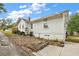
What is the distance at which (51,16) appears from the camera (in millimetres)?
3641

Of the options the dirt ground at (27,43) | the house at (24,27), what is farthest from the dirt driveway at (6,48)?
the house at (24,27)

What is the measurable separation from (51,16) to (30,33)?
27cm

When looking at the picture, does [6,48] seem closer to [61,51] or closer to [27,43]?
[27,43]

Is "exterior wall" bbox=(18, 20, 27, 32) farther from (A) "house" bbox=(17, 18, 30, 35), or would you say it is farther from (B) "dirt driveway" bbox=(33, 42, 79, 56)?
(B) "dirt driveway" bbox=(33, 42, 79, 56)

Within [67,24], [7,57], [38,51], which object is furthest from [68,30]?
[7,57]

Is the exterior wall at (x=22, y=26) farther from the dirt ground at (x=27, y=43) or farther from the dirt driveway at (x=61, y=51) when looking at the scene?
the dirt driveway at (x=61, y=51)

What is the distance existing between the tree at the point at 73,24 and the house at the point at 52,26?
47 millimetres

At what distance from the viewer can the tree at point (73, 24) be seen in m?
3.63

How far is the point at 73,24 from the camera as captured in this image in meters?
3.63

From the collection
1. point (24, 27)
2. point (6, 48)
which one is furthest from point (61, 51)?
point (6, 48)

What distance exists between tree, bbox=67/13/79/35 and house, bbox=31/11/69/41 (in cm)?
5

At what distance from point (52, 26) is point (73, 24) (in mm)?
211

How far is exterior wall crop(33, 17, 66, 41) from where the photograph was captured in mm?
3643

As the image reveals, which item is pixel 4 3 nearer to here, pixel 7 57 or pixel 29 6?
pixel 29 6
